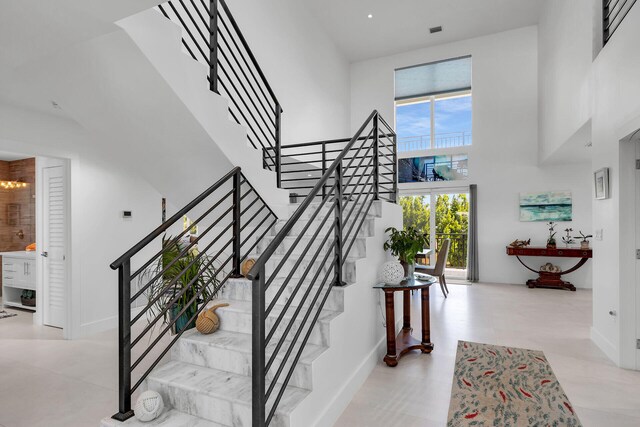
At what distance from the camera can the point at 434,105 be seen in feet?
27.4

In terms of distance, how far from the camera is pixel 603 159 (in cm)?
356

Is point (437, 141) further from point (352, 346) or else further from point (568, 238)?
point (352, 346)

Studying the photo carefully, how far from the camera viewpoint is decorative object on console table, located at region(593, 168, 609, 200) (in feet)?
11.3

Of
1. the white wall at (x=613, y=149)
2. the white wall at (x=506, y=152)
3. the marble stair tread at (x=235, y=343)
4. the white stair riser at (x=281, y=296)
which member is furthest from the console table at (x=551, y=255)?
the marble stair tread at (x=235, y=343)

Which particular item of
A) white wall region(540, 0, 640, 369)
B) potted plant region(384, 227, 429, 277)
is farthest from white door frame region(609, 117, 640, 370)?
potted plant region(384, 227, 429, 277)

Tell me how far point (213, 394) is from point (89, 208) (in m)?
3.63

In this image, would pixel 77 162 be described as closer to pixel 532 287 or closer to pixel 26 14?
pixel 26 14

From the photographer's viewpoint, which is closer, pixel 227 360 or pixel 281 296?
pixel 227 360

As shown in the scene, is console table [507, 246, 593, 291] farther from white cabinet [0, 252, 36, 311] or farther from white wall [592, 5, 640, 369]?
white cabinet [0, 252, 36, 311]

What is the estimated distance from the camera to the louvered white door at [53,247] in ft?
15.6

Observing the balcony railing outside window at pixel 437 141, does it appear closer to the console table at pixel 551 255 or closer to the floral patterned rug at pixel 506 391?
the console table at pixel 551 255

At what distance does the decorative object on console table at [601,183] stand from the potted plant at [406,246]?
1854 mm

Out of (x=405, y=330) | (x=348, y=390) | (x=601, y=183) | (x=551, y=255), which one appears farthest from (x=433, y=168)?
(x=348, y=390)

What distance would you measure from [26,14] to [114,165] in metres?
Answer: 3.43
